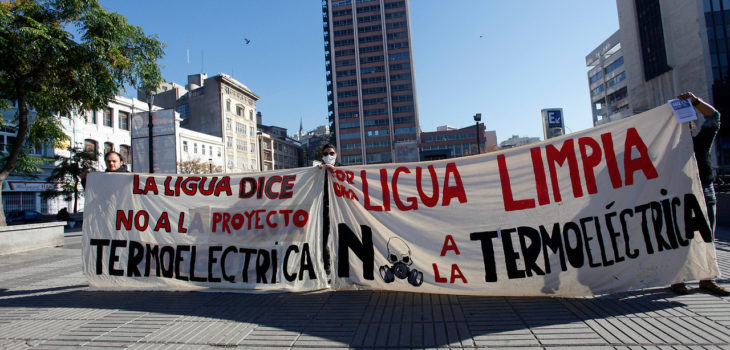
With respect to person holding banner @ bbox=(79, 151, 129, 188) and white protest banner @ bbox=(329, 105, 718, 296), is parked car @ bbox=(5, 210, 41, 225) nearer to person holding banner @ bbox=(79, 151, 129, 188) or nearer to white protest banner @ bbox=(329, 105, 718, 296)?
person holding banner @ bbox=(79, 151, 129, 188)

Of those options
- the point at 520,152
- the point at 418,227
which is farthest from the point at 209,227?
the point at 520,152

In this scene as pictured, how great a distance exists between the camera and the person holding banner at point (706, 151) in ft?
12.9

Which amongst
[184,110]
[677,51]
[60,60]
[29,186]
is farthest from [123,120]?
[677,51]

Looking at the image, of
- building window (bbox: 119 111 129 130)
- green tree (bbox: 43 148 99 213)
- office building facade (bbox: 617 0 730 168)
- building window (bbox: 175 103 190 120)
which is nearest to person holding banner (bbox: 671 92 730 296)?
green tree (bbox: 43 148 99 213)

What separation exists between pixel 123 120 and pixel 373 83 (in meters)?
77.6

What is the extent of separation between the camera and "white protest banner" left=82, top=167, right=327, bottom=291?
188 inches

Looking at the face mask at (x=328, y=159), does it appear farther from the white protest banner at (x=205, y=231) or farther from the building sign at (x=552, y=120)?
the building sign at (x=552, y=120)

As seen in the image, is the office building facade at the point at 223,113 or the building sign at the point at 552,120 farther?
the office building facade at the point at 223,113

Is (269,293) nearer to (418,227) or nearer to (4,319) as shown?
(418,227)

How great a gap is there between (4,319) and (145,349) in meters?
2.42

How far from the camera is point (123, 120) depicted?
40438mm

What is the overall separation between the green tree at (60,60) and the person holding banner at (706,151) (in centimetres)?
1276

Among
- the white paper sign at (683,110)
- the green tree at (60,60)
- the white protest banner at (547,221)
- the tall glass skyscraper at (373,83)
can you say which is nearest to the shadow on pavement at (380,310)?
the white protest banner at (547,221)

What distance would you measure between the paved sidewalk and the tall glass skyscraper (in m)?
102
